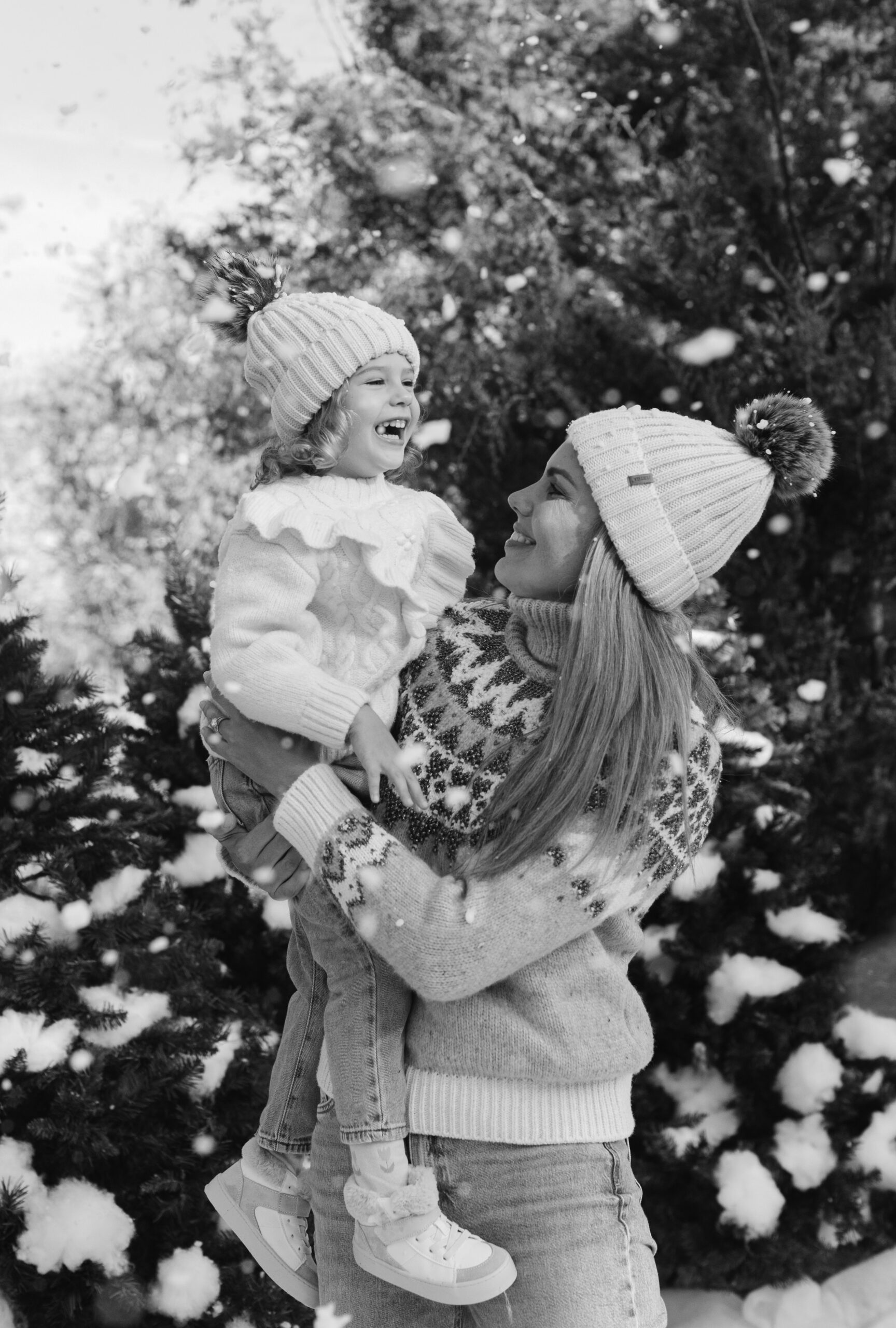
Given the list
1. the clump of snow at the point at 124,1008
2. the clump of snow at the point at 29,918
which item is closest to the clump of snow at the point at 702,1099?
the clump of snow at the point at 124,1008

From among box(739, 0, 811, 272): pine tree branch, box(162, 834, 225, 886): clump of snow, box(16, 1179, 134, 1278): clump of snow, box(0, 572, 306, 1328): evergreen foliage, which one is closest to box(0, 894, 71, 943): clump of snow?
box(0, 572, 306, 1328): evergreen foliage

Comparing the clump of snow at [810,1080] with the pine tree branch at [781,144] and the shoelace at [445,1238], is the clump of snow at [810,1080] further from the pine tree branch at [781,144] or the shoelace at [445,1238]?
the pine tree branch at [781,144]

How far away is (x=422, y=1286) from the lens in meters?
1.66

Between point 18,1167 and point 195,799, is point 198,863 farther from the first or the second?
point 18,1167

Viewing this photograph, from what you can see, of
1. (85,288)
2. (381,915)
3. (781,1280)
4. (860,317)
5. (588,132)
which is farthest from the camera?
(85,288)

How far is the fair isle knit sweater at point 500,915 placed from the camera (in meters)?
1.65

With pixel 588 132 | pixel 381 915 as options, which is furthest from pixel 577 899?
pixel 588 132

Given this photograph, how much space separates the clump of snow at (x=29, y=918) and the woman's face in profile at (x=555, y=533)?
4.52 ft

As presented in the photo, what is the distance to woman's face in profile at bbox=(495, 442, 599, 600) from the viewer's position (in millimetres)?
1877

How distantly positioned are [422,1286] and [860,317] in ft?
12.4

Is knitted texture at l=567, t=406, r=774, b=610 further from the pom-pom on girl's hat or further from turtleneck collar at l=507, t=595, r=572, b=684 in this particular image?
turtleneck collar at l=507, t=595, r=572, b=684

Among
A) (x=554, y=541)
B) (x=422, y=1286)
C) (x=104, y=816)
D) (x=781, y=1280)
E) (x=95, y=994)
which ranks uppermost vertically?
(x=554, y=541)

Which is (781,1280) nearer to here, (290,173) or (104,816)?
(104,816)

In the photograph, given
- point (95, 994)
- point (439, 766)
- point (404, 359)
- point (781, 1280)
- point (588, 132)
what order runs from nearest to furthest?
point (439, 766), point (404, 359), point (95, 994), point (781, 1280), point (588, 132)
